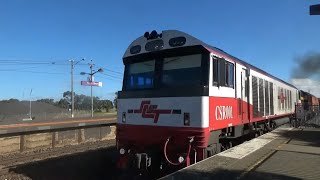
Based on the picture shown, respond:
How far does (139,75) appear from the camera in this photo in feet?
35.8

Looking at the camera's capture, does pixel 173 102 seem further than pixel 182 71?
No

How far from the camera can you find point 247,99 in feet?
44.3

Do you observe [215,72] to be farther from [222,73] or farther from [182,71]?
[182,71]

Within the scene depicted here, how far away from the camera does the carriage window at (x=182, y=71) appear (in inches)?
388

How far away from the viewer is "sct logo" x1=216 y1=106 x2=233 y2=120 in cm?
1029

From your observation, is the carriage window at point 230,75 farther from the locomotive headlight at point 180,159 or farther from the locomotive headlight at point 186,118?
the locomotive headlight at point 180,159

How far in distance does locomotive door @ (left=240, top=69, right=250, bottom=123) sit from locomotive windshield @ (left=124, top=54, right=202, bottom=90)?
11.2ft

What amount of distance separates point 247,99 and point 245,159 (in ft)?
12.8

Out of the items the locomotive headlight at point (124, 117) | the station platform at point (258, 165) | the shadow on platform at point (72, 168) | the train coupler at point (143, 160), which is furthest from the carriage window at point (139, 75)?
the shadow on platform at point (72, 168)

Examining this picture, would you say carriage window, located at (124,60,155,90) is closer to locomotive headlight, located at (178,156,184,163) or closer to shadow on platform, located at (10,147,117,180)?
locomotive headlight, located at (178,156,184,163)

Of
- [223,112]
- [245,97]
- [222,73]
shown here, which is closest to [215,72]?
[222,73]

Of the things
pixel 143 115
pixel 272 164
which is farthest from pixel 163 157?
pixel 272 164

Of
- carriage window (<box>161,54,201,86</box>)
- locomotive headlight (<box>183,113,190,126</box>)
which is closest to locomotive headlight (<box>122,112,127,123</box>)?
carriage window (<box>161,54,201,86</box>)

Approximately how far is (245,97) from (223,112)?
2784 millimetres
